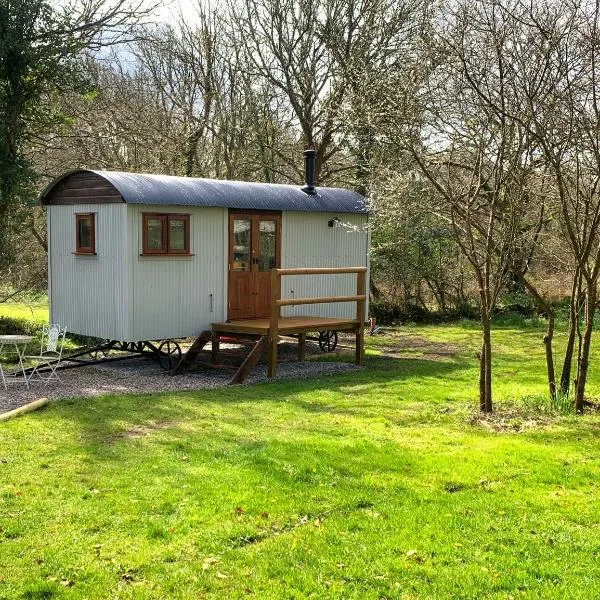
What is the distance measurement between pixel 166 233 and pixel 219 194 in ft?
3.74

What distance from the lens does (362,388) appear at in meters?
10.1

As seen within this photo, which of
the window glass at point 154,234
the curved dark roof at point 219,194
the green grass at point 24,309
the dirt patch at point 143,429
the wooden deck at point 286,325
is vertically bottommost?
the dirt patch at point 143,429

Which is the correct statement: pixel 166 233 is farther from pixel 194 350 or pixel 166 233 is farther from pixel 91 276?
pixel 194 350

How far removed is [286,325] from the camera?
11477 mm

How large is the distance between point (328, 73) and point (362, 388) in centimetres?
1117

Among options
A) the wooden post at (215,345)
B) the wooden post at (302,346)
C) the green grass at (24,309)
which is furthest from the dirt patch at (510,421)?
the green grass at (24,309)

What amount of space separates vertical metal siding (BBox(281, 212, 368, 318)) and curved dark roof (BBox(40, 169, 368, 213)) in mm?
216

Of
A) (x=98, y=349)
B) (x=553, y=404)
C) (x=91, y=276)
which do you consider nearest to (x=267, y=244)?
(x=91, y=276)

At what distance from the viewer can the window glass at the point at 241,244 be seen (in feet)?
39.6

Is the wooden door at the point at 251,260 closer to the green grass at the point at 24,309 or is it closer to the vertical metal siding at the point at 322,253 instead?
the vertical metal siding at the point at 322,253

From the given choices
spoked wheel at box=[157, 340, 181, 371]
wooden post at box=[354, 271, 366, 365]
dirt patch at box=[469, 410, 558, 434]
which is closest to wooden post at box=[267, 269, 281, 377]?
spoked wheel at box=[157, 340, 181, 371]

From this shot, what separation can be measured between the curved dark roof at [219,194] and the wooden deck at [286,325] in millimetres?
1849

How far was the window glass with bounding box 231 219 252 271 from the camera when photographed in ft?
39.6

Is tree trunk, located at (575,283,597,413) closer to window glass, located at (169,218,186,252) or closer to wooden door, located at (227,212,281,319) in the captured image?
wooden door, located at (227,212,281,319)
